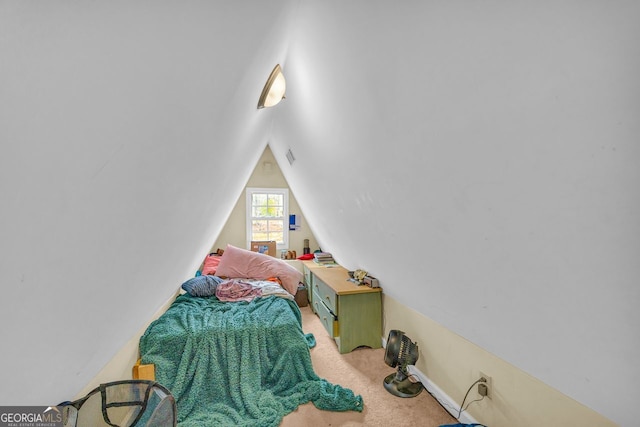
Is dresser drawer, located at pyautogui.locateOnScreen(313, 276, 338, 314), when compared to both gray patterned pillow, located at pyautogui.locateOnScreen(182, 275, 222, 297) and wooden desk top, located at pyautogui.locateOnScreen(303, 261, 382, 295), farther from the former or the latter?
gray patterned pillow, located at pyautogui.locateOnScreen(182, 275, 222, 297)

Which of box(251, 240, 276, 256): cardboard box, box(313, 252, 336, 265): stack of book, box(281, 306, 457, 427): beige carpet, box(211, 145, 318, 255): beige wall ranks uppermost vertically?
box(211, 145, 318, 255): beige wall

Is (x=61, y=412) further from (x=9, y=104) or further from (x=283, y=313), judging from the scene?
(x=283, y=313)

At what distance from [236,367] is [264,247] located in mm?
2496

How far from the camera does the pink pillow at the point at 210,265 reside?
3725 millimetres

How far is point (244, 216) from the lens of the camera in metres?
4.71

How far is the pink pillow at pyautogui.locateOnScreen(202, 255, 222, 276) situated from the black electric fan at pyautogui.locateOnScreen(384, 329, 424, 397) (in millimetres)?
2503

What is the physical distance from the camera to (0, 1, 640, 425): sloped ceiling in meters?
0.54

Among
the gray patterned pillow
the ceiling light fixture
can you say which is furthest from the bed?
the ceiling light fixture

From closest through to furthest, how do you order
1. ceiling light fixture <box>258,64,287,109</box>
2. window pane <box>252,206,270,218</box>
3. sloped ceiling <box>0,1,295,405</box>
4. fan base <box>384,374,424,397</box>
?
sloped ceiling <box>0,1,295,405</box>
ceiling light fixture <box>258,64,287,109</box>
fan base <box>384,374,424,397</box>
window pane <box>252,206,270,218</box>

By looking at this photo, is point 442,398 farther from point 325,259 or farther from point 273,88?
point 273,88

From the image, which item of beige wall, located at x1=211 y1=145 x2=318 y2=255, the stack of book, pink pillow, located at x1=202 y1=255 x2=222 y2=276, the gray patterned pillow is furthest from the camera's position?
beige wall, located at x1=211 y1=145 x2=318 y2=255

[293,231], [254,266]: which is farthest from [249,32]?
[293,231]

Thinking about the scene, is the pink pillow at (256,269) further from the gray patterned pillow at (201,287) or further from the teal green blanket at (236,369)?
the teal green blanket at (236,369)

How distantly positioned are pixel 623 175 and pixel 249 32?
1.28m
